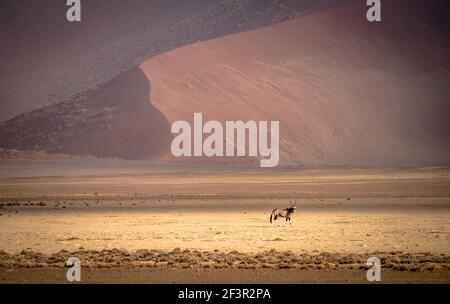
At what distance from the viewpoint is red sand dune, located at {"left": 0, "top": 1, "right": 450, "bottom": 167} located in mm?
73375

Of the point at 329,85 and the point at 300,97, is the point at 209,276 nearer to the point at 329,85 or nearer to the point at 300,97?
the point at 300,97

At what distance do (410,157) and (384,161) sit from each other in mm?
3704

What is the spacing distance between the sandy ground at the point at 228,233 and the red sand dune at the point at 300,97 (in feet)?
99.8

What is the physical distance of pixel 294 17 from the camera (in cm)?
10288

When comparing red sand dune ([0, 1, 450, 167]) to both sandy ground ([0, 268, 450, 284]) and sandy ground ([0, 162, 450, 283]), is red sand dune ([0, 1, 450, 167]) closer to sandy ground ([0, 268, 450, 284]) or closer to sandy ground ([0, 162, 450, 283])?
sandy ground ([0, 162, 450, 283])

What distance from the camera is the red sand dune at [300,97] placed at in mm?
73375

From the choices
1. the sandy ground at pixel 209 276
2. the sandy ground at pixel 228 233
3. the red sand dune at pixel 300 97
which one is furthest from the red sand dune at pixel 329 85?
the sandy ground at pixel 209 276

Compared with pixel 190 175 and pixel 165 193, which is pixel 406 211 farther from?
pixel 190 175

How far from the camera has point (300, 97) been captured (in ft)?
268

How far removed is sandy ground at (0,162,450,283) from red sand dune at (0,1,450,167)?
30.4 metres

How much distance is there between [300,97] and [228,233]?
61247 mm

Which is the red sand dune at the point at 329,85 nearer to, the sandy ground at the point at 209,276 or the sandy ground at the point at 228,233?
the sandy ground at the point at 228,233

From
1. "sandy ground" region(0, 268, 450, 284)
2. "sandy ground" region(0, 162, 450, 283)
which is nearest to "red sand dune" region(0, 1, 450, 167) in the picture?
"sandy ground" region(0, 162, 450, 283)
